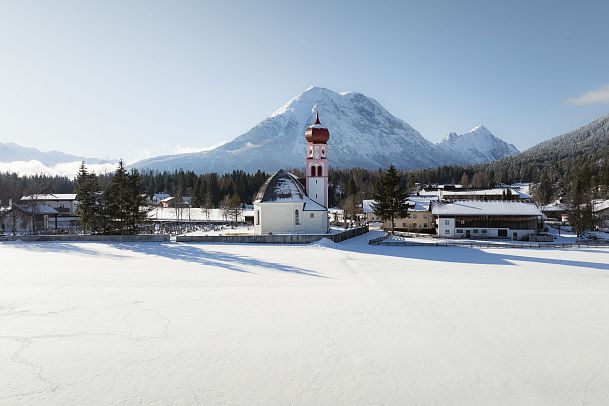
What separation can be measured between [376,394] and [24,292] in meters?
16.4

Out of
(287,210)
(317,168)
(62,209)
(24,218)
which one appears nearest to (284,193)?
(287,210)

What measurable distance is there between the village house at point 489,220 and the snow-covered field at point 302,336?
2725cm

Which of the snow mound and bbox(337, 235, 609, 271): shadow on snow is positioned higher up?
the snow mound

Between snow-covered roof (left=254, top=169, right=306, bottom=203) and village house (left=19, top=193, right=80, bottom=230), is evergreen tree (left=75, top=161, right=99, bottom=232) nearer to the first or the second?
snow-covered roof (left=254, top=169, right=306, bottom=203)

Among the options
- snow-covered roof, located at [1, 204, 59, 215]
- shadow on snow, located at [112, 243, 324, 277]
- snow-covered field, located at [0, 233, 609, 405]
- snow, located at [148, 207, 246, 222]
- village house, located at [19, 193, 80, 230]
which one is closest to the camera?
snow-covered field, located at [0, 233, 609, 405]

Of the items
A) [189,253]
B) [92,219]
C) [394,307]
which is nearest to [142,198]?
[92,219]

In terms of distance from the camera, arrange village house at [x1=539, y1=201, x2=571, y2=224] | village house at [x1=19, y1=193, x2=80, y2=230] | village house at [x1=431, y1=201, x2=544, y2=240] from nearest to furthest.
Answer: village house at [x1=431, y1=201, x2=544, y2=240] < village house at [x1=19, y1=193, x2=80, y2=230] < village house at [x1=539, y1=201, x2=571, y2=224]

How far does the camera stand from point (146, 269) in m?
25.0

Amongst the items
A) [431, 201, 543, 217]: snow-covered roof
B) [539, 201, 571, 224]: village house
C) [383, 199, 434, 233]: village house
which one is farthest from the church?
[539, 201, 571, 224]: village house

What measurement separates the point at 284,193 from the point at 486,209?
84.5 feet

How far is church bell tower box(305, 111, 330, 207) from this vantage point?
154 feet

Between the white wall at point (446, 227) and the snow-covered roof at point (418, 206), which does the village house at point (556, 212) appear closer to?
the snow-covered roof at point (418, 206)

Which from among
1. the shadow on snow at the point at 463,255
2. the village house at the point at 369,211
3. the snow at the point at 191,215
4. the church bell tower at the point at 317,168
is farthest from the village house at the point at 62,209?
the shadow on snow at the point at 463,255

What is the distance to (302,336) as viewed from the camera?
42.0 feet
